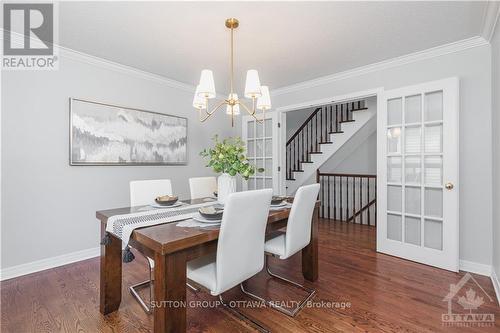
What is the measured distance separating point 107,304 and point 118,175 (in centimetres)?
175

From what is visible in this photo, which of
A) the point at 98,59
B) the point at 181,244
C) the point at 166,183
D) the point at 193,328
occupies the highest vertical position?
the point at 98,59

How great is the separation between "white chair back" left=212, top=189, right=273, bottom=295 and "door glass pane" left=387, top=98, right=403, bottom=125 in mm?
2293

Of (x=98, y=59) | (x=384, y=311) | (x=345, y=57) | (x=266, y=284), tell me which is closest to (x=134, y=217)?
(x=266, y=284)

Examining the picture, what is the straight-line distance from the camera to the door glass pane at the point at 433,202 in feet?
8.77

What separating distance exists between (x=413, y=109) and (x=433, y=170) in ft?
2.39

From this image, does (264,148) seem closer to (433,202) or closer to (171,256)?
(433,202)

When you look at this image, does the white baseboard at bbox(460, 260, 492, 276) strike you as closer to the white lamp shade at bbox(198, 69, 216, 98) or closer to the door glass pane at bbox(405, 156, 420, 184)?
the door glass pane at bbox(405, 156, 420, 184)

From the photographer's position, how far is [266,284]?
2295mm

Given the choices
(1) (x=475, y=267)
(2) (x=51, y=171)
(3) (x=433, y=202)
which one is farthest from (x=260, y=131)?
(1) (x=475, y=267)

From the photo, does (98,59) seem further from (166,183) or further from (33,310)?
(33,310)

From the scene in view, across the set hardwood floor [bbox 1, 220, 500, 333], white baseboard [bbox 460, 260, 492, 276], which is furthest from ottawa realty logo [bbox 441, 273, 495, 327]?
white baseboard [bbox 460, 260, 492, 276]

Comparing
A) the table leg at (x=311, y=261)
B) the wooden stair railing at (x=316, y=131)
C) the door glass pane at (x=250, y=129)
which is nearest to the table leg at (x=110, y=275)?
the table leg at (x=311, y=261)

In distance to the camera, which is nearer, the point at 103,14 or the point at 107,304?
the point at 107,304

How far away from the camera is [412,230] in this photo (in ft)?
9.39
